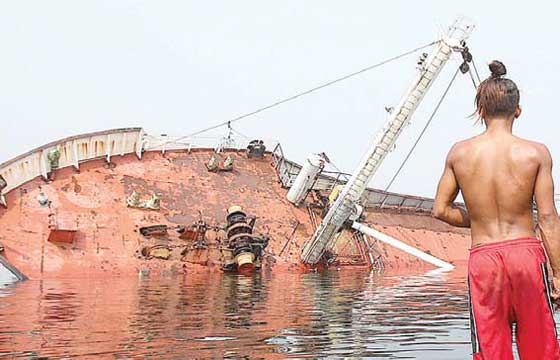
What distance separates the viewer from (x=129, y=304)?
12867 mm

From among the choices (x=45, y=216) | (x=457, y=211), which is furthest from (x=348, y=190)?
(x=457, y=211)

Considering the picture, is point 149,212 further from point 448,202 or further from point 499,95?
point 499,95

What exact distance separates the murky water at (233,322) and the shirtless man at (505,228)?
3.05 m

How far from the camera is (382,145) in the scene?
1019 inches

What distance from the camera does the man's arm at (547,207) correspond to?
4.02 metres

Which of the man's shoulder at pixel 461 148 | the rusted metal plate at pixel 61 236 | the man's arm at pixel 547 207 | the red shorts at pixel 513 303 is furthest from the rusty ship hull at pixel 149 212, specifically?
the man's arm at pixel 547 207

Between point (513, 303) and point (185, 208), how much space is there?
24.0 m

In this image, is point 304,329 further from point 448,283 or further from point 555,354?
point 448,283

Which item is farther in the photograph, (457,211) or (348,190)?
(348,190)

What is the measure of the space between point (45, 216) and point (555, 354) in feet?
74.9

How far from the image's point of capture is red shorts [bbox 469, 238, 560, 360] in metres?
3.87

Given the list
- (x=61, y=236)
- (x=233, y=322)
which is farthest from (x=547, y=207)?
(x=61, y=236)

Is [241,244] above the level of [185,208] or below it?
below

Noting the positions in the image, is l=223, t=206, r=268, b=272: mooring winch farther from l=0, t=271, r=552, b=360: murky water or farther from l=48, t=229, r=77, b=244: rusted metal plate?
l=0, t=271, r=552, b=360: murky water
